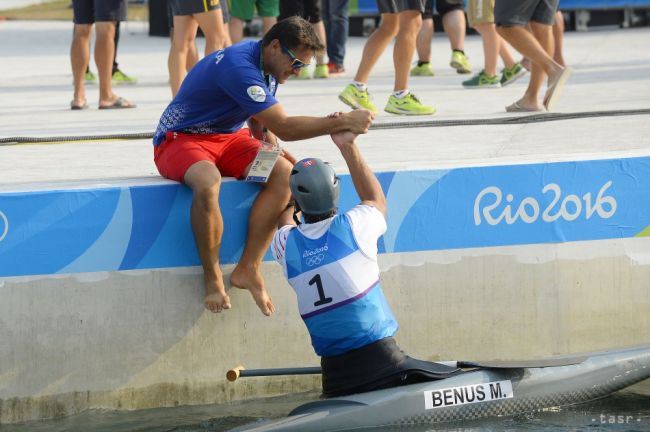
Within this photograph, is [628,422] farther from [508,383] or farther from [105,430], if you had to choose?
[105,430]

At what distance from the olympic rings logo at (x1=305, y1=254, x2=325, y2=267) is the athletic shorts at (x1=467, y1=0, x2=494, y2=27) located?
522 cm

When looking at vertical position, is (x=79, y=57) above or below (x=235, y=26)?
above

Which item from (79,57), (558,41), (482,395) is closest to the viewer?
(482,395)

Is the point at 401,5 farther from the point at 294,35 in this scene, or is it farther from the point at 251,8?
the point at 294,35

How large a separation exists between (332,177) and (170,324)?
1.32 meters

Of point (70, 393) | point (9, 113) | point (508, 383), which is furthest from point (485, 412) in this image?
point (9, 113)

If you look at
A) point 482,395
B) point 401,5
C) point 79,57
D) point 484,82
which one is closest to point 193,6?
point 79,57

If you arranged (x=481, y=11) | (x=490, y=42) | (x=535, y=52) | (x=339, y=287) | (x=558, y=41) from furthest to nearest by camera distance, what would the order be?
(x=558, y=41)
(x=490, y=42)
(x=481, y=11)
(x=535, y=52)
(x=339, y=287)

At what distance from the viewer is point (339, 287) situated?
470 cm

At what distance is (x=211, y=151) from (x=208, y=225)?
37cm

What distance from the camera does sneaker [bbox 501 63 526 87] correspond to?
9641 mm

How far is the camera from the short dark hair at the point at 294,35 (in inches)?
202

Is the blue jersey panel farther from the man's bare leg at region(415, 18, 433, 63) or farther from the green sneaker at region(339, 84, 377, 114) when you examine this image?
the man's bare leg at region(415, 18, 433, 63)

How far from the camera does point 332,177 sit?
15.7ft
